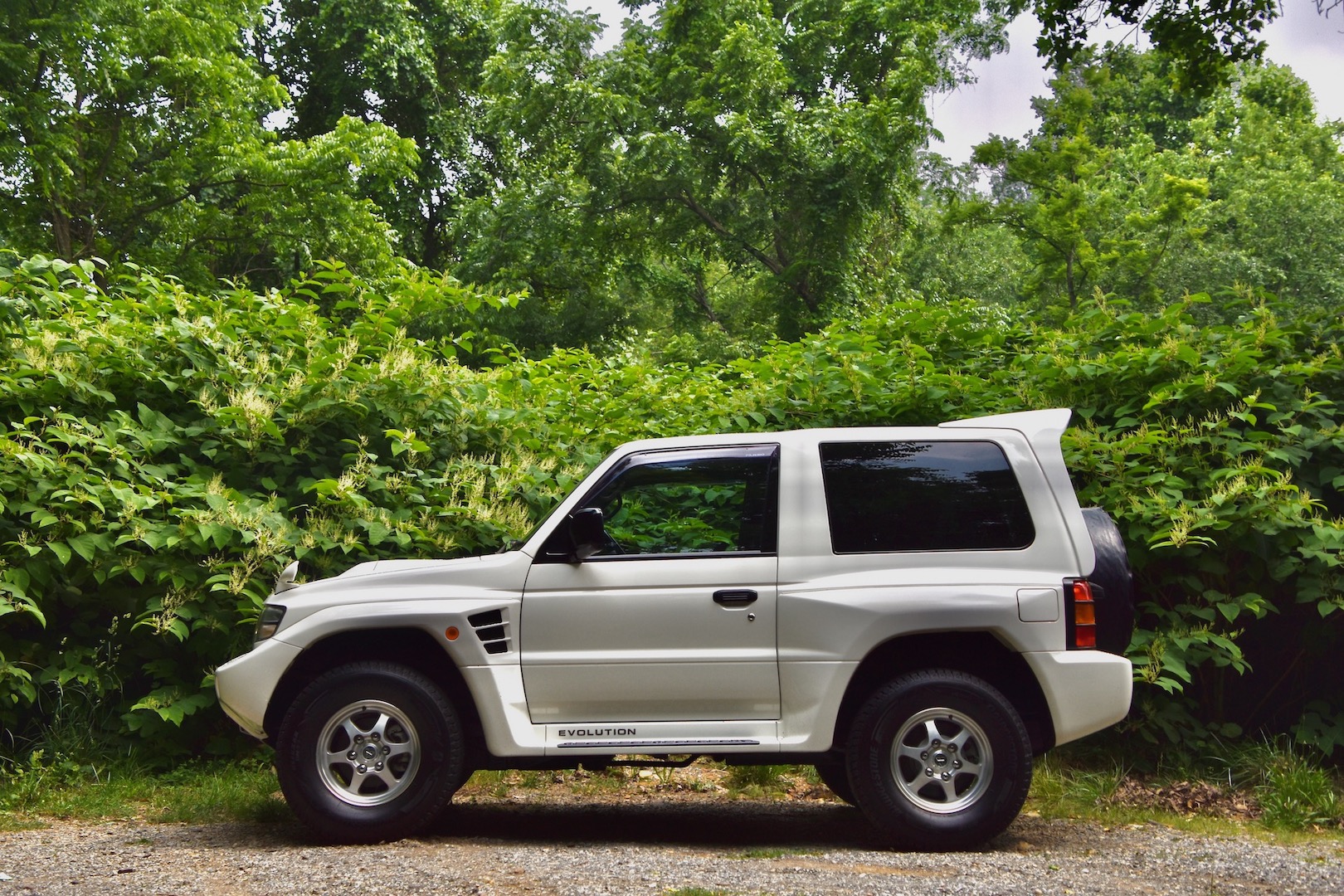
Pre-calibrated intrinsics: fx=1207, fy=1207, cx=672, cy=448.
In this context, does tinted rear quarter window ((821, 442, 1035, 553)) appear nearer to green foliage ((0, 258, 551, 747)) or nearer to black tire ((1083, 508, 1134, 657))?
Result: black tire ((1083, 508, 1134, 657))

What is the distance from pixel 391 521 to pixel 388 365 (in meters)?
1.10

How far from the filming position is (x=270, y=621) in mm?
5801

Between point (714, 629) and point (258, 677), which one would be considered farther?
point (258, 677)

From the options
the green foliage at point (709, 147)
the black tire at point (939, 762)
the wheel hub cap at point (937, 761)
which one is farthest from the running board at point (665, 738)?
the green foliage at point (709, 147)

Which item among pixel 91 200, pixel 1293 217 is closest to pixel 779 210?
pixel 91 200

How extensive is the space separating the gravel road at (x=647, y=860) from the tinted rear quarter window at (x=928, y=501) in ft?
4.67

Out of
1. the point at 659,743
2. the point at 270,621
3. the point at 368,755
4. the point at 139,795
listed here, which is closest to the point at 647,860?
the point at 659,743

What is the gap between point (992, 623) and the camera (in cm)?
547

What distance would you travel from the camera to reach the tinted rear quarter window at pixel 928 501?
5.67 meters

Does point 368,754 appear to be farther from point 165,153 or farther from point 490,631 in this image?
point 165,153

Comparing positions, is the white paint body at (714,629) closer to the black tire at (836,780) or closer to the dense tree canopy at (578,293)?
the black tire at (836,780)

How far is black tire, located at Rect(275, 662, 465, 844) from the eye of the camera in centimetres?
554

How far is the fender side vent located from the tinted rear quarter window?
1.59 m

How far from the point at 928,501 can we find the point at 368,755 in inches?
113
